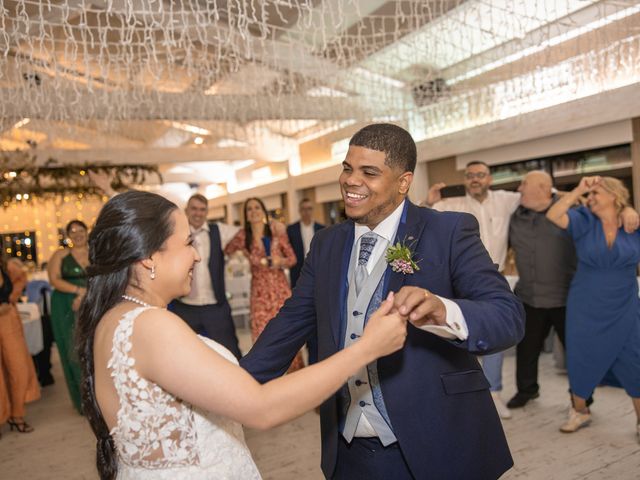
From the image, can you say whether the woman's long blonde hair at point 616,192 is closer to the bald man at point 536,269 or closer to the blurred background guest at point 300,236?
the bald man at point 536,269

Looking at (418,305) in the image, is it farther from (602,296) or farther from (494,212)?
(494,212)

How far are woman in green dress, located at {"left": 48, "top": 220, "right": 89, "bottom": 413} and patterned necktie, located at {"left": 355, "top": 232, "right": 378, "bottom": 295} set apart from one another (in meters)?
3.71

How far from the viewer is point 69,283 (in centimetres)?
484

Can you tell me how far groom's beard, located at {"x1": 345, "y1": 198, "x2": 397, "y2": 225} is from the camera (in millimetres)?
1677

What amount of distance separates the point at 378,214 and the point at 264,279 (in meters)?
3.40

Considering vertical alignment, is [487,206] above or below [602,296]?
above

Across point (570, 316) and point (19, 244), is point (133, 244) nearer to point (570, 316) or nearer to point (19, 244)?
point (570, 316)

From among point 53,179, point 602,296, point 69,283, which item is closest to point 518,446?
point 602,296

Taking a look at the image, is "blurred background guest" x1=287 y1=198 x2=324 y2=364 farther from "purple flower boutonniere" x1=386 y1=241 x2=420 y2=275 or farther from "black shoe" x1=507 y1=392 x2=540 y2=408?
Answer: "purple flower boutonniere" x1=386 y1=241 x2=420 y2=275

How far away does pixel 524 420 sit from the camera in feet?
12.8

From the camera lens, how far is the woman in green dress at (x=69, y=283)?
4.82 metres

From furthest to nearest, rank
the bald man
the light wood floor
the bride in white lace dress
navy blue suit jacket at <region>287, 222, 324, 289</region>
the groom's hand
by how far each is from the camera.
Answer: navy blue suit jacket at <region>287, 222, 324, 289</region> < the bald man < the light wood floor < the groom's hand < the bride in white lace dress

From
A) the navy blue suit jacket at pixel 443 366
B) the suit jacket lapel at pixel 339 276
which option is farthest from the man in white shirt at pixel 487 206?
the navy blue suit jacket at pixel 443 366

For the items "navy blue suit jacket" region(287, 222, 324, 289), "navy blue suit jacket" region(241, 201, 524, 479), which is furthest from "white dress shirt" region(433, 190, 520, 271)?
"navy blue suit jacket" region(241, 201, 524, 479)
